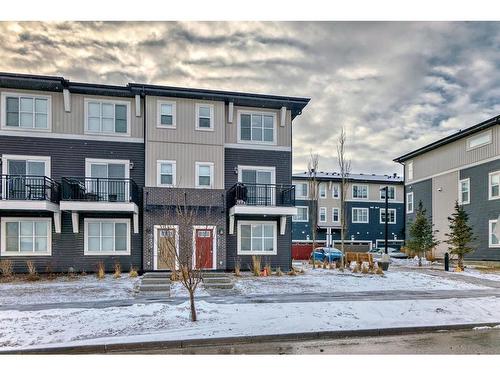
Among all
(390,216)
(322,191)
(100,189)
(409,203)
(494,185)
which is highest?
(322,191)

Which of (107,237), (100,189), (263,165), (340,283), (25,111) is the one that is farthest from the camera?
(263,165)

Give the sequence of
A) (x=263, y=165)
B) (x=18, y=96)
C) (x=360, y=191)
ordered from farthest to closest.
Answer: (x=360, y=191)
(x=263, y=165)
(x=18, y=96)

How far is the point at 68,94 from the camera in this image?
60.5 feet

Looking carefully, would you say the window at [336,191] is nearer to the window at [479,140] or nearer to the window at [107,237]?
the window at [479,140]

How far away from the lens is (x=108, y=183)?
1873 centimetres

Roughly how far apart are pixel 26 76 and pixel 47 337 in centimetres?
1321

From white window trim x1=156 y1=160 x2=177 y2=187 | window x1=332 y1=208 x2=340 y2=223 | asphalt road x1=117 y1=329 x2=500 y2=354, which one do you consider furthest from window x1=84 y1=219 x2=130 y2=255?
window x1=332 y1=208 x2=340 y2=223

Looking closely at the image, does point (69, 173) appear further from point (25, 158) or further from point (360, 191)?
point (360, 191)

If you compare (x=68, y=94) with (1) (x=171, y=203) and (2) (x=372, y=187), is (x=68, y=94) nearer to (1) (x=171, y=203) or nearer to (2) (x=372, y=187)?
(1) (x=171, y=203)

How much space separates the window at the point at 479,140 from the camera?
85.7ft

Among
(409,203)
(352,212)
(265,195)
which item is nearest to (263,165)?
(265,195)

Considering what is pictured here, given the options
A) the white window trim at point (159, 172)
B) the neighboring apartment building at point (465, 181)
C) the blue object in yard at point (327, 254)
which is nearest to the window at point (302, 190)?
the neighboring apartment building at point (465, 181)

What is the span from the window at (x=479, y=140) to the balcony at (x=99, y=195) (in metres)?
21.9

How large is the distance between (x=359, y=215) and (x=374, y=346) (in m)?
39.8
